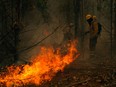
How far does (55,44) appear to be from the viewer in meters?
14.6

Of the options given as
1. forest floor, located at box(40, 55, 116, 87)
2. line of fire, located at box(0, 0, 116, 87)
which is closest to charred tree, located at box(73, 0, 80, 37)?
line of fire, located at box(0, 0, 116, 87)

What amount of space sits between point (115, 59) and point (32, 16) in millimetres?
5039

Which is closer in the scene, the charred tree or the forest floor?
the forest floor

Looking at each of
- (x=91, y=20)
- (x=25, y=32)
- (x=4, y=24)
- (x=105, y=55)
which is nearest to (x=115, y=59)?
(x=105, y=55)

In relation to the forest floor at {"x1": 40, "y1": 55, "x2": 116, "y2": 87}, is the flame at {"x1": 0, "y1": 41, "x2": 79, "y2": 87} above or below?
above

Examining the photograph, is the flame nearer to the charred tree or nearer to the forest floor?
the forest floor

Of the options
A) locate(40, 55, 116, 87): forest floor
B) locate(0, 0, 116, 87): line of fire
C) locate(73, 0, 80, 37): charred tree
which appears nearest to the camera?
locate(40, 55, 116, 87): forest floor

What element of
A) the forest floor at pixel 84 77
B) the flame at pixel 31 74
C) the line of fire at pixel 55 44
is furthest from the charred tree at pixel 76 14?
the forest floor at pixel 84 77

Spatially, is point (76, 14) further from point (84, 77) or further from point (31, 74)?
point (31, 74)

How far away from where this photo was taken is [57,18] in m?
15.2

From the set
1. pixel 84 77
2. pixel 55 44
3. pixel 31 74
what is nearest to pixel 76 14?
pixel 55 44

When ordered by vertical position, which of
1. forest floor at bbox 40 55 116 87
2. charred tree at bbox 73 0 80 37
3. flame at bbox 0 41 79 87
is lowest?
forest floor at bbox 40 55 116 87

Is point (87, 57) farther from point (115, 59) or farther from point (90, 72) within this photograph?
point (90, 72)

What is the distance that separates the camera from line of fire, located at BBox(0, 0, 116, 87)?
868 cm
